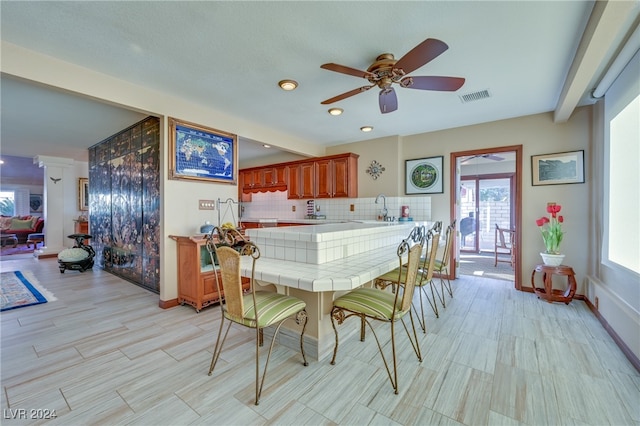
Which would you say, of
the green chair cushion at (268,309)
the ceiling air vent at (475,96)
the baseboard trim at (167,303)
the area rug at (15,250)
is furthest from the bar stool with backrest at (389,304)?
the area rug at (15,250)

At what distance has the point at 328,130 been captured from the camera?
4.64m

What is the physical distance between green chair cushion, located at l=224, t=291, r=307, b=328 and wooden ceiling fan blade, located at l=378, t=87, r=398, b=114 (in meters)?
1.97

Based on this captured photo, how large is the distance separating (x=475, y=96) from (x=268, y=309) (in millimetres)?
3283

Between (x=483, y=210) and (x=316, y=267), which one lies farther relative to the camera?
(x=483, y=210)

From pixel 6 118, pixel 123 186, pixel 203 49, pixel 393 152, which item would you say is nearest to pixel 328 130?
pixel 393 152

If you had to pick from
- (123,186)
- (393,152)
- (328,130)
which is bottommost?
Result: (123,186)

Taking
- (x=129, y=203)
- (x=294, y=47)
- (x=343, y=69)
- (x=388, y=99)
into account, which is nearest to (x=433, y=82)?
(x=388, y=99)

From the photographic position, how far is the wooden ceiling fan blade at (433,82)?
7.17 feet

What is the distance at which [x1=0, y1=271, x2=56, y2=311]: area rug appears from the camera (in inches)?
129

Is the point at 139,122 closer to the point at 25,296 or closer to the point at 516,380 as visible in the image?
the point at 25,296

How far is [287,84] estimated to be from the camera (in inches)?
112

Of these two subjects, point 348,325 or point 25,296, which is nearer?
point 348,325

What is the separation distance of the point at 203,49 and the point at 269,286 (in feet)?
6.75

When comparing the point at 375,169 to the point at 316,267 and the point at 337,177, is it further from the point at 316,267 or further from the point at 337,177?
the point at 316,267
